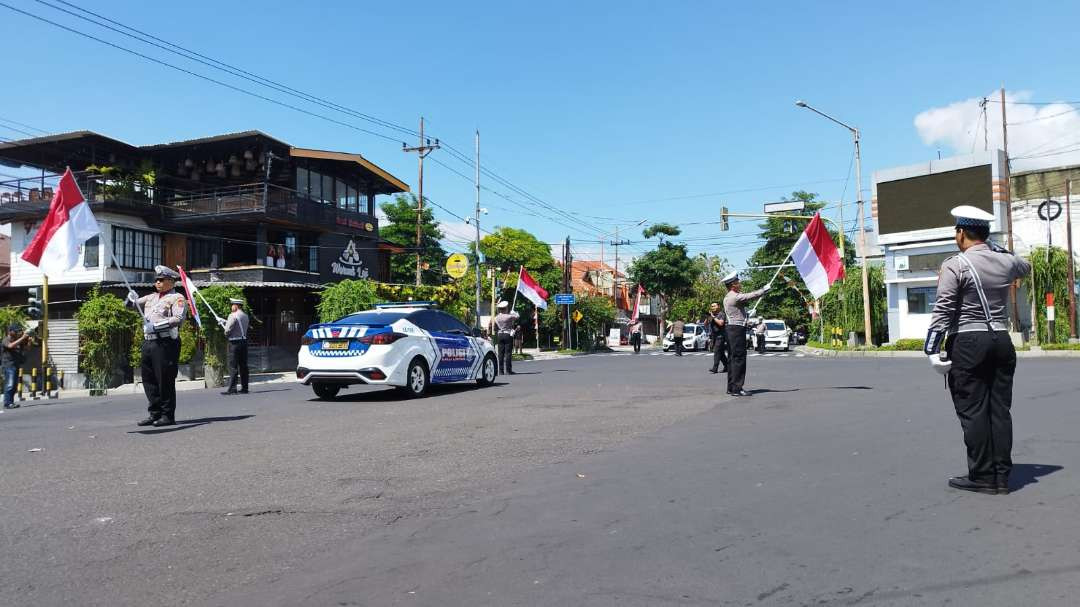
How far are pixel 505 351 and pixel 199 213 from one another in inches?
740

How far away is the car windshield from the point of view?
12211 millimetres

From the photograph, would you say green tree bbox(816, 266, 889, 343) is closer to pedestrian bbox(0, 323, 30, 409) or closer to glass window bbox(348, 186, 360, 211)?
glass window bbox(348, 186, 360, 211)

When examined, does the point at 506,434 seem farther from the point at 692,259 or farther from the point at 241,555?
the point at 692,259

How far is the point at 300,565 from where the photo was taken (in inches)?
157

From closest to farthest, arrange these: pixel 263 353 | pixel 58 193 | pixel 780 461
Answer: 1. pixel 780 461
2. pixel 58 193
3. pixel 263 353

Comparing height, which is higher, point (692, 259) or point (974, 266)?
point (692, 259)

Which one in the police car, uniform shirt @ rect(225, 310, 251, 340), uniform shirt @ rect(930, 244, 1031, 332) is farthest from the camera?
uniform shirt @ rect(225, 310, 251, 340)

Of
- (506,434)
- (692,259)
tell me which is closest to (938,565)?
(506,434)

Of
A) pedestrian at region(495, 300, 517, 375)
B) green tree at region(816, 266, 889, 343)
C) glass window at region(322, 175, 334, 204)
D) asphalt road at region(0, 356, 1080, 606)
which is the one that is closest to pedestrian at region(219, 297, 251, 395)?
asphalt road at region(0, 356, 1080, 606)

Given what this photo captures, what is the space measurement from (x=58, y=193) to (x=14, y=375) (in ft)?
14.4

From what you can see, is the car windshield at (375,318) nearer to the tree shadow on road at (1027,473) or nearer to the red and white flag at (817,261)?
the red and white flag at (817,261)

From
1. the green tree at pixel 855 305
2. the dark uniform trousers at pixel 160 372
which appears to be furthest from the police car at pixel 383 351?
the green tree at pixel 855 305

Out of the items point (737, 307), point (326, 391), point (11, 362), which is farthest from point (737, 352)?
point (11, 362)

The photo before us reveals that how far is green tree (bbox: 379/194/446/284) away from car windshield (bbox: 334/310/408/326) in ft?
128
